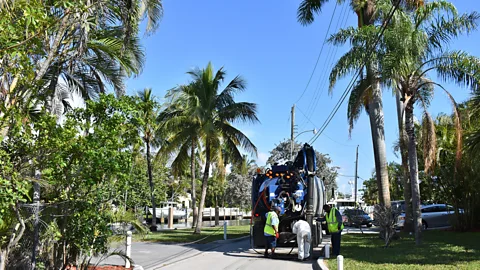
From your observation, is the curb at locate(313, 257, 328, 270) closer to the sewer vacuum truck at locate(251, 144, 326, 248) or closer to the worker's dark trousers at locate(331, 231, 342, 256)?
the worker's dark trousers at locate(331, 231, 342, 256)

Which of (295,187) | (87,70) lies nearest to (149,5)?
(87,70)

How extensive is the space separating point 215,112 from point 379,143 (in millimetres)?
9004

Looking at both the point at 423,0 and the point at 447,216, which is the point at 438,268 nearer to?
the point at 423,0

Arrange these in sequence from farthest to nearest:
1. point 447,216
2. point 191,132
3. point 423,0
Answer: point 447,216 < point 191,132 < point 423,0

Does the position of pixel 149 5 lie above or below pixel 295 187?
above

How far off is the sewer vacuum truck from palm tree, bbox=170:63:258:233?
8.34 metres

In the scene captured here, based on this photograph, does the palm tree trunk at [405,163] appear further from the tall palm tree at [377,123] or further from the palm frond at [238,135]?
the palm frond at [238,135]

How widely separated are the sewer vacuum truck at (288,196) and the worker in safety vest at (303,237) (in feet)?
3.49

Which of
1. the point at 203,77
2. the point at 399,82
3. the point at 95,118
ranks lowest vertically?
the point at 95,118

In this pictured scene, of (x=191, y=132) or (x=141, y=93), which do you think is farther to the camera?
(x=141, y=93)

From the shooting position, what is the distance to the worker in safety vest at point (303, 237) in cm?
1362

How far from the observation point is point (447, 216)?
96.4 feet

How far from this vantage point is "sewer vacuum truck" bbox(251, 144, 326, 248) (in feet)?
50.6

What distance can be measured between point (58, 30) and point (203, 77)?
1733cm
